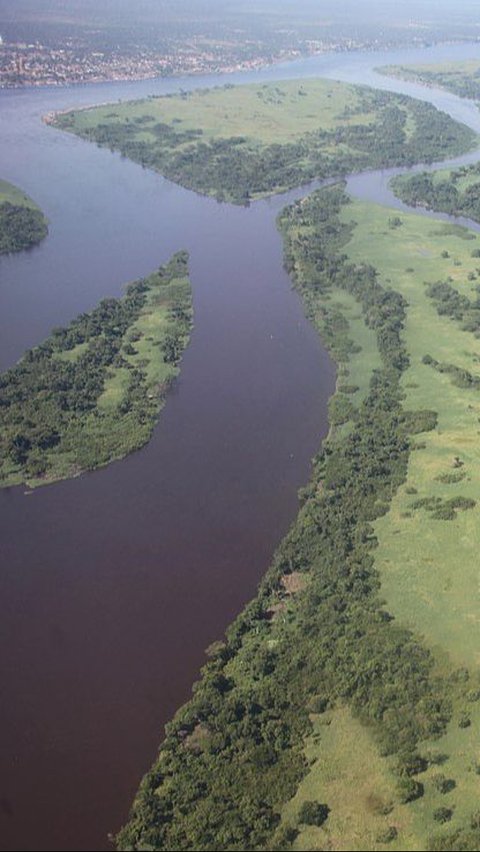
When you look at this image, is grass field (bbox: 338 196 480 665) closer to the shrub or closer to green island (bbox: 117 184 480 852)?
green island (bbox: 117 184 480 852)

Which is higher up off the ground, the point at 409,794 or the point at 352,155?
the point at 352,155

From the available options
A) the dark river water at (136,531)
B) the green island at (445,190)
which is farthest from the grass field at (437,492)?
the green island at (445,190)

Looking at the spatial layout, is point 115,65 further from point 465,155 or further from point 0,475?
point 0,475

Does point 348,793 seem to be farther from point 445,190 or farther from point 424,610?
point 445,190

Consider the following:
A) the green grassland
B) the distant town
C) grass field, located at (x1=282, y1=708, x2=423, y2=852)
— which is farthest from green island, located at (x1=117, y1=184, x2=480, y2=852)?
the distant town

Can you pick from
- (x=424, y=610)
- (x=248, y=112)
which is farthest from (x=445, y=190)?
(x=424, y=610)

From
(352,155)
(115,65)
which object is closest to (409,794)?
(352,155)
